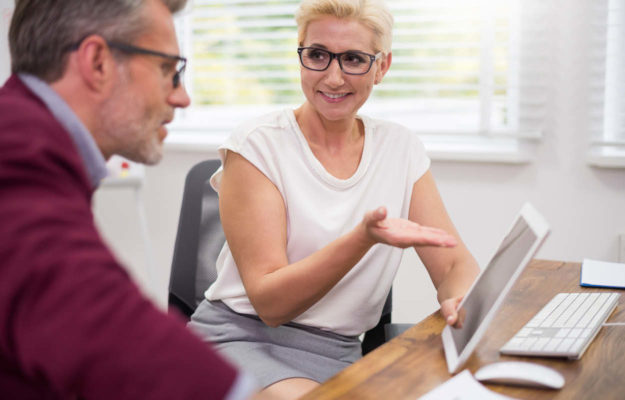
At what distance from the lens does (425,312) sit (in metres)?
2.80

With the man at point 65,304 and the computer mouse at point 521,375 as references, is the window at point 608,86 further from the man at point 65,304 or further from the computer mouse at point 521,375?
the man at point 65,304

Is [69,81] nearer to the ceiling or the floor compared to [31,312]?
nearer to the ceiling

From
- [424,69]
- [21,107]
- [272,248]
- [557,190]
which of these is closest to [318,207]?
[272,248]

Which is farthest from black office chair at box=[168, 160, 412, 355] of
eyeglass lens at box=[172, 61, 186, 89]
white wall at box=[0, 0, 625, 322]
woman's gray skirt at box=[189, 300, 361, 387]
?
white wall at box=[0, 0, 625, 322]

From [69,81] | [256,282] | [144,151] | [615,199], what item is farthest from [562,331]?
[615,199]

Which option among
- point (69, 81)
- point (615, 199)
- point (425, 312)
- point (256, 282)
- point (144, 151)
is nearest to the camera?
point (69, 81)

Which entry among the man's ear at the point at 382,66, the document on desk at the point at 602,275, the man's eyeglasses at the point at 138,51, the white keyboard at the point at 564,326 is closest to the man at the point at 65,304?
the man's eyeglasses at the point at 138,51

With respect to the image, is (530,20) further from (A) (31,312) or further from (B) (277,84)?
(A) (31,312)

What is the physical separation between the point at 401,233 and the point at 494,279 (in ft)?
0.53

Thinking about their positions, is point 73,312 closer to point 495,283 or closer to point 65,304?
point 65,304

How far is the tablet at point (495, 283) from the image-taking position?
0.98 metres

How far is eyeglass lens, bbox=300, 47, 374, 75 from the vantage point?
163 cm

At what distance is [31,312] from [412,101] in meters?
2.44

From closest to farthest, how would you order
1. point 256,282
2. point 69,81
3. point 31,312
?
1. point 31,312
2. point 69,81
3. point 256,282
